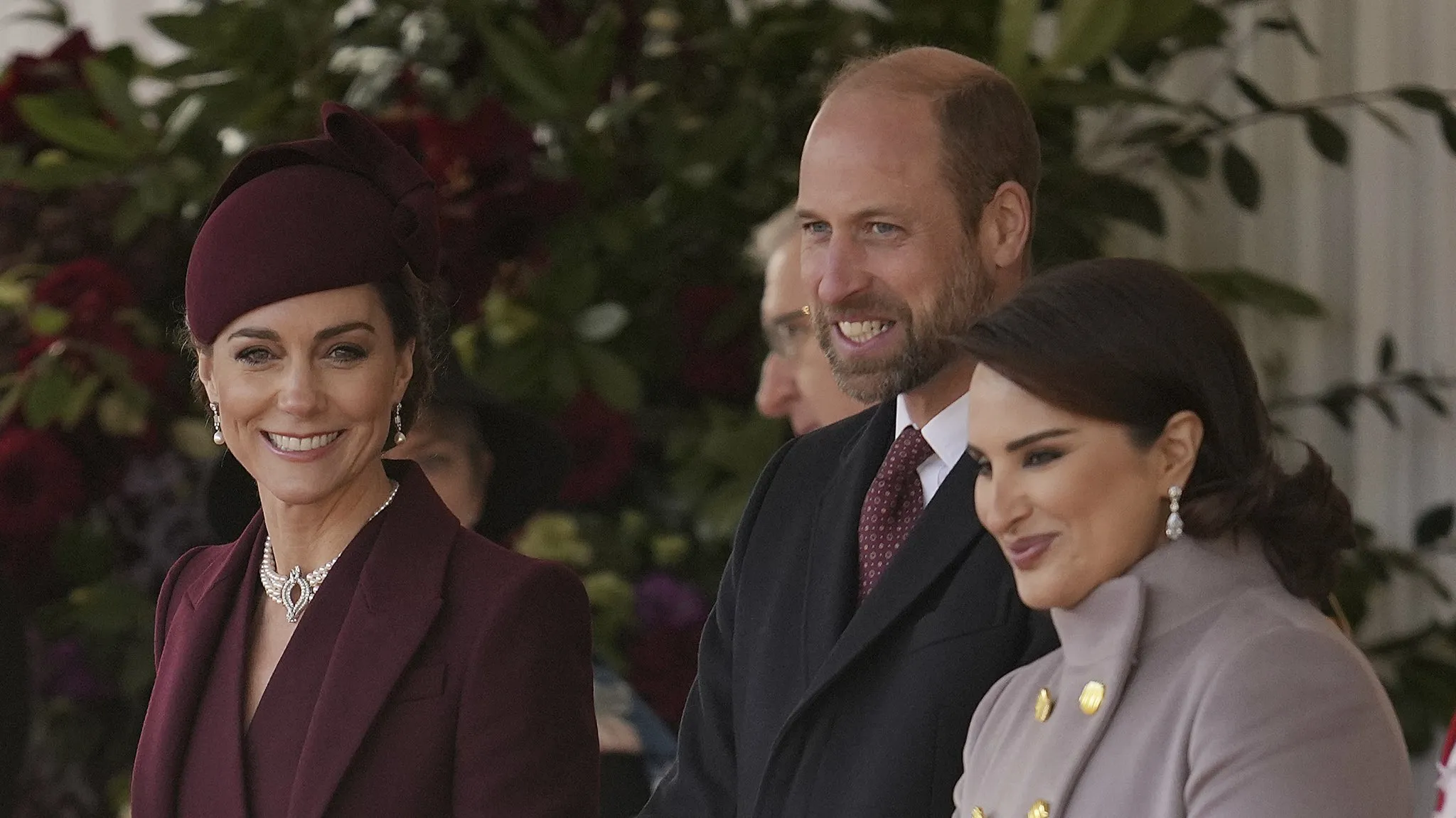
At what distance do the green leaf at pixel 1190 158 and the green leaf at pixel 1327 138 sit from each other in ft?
0.54

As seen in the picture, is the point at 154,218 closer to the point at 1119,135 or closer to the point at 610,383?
the point at 610,383

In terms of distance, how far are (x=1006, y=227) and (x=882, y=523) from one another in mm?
269

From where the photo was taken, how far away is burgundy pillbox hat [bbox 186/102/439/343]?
4.95 feet

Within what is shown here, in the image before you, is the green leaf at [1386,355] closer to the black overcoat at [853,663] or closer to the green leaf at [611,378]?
the green leaf at [611,378]

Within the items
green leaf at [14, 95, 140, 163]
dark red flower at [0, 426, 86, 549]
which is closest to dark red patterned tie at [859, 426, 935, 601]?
dark red flower at [0, 426, 86, 549]

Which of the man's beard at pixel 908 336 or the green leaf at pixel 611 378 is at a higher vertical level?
the man's beard at pixel 908 336

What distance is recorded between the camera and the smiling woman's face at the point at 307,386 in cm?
151

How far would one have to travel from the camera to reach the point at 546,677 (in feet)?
4.93

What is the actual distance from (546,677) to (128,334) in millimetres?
1276

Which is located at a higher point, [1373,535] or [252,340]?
[252,340]

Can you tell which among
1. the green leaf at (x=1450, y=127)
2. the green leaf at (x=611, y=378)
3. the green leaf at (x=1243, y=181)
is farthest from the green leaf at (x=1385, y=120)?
the green leaf at (x=611, y=378)

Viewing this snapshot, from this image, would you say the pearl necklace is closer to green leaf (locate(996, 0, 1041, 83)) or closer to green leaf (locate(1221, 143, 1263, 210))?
green leaf (locate(996, 0, 1041, 83))

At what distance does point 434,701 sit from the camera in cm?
149

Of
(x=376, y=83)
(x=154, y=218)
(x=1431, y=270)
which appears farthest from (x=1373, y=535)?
(x=154, y=218)
